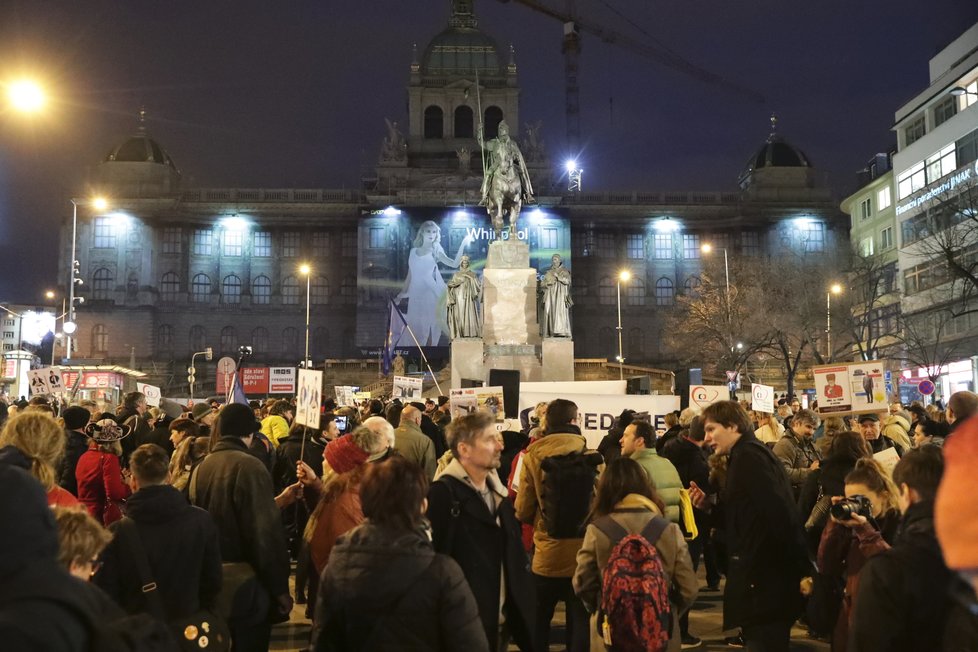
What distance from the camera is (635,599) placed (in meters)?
4.91

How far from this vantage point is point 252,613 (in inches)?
218

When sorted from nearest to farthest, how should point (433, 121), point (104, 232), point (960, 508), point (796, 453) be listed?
point (960, 508) → point (796, 453) → point (104, 232) → point (433, 121)

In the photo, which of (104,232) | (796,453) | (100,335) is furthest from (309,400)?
(104,232)

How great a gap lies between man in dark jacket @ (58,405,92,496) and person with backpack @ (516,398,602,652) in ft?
15.3

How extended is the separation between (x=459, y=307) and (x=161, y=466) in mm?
21324

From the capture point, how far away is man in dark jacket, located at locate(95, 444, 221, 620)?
4730 mm

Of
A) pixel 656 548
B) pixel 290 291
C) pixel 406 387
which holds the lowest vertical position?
pixel 656 548

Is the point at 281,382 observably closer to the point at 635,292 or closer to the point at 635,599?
the point at 635,599

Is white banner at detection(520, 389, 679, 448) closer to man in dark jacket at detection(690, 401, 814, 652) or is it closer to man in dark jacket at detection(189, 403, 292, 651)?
man in dark jacket at detection(690, 401, 814, 652)

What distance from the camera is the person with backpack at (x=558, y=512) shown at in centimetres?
654

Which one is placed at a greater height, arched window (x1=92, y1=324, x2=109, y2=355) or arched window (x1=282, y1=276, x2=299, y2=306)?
arched window (x1=282, y1=276, x2=299, y2=306)

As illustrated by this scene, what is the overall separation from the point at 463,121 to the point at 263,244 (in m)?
19.7

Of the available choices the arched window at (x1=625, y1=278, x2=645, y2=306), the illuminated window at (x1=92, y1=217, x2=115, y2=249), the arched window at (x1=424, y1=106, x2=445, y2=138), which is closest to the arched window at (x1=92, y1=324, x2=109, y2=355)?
the illuminated window at (x1=92, y1=217, x2=115, y2=249)

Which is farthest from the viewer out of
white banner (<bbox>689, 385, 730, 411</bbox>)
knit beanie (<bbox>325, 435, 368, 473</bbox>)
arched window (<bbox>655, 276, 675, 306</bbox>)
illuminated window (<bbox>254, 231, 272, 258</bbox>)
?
arched window (<bbox>655, 276, 675, 306</bbox>)
